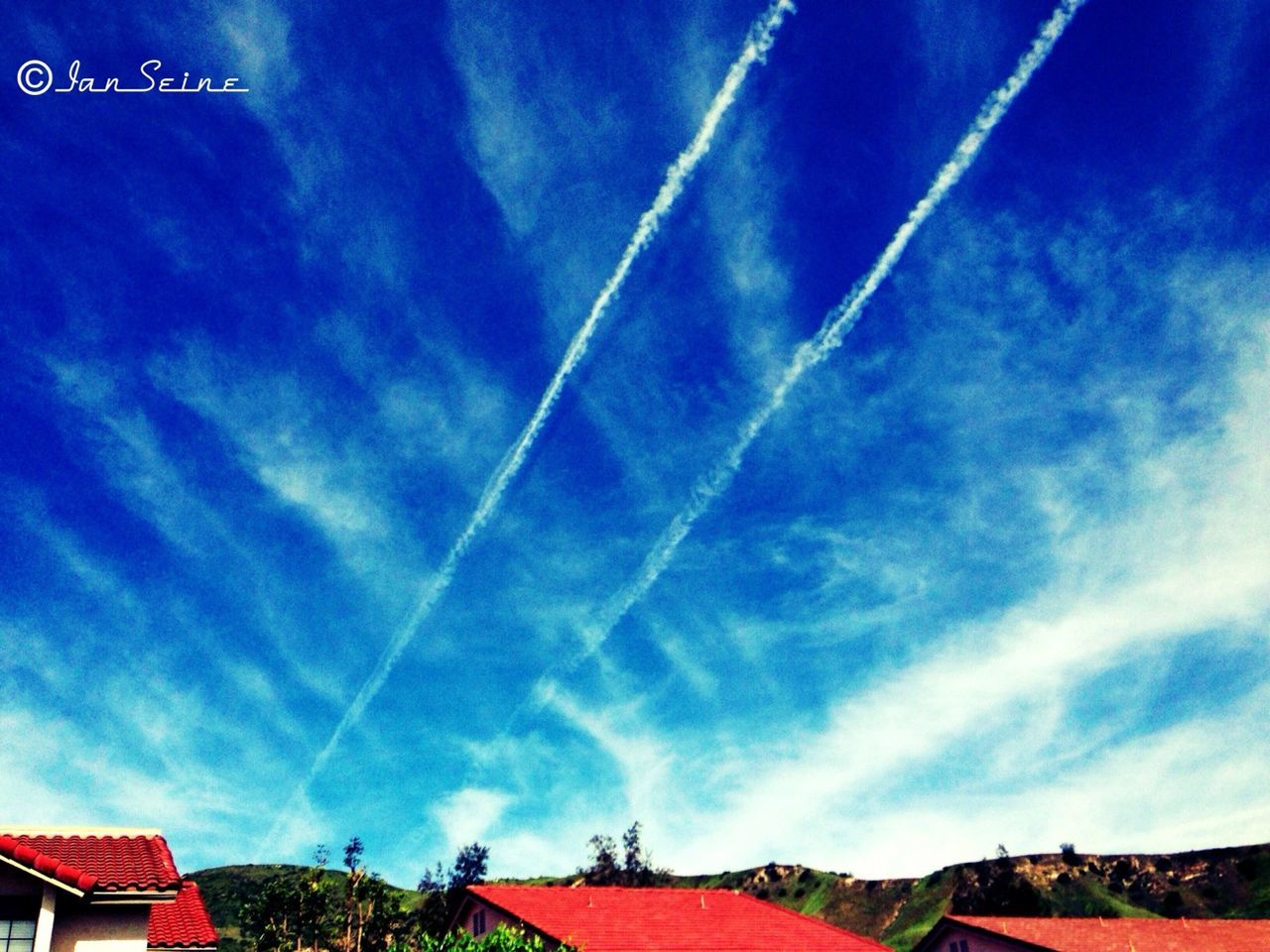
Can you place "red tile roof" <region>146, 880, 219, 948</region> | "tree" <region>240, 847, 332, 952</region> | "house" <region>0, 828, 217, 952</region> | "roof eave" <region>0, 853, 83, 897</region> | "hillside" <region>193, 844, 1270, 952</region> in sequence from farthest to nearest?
"hillside" <region>193, 844, 1270, 952</region> < "tree" <region>240, 847, 332, 952</region> < "red tile roof" <region>146, 880, 219, 948</region> < "house" <region>0, 828, 217, 952</region> < "roof eave" <region>0, 853, 83, 897</region>

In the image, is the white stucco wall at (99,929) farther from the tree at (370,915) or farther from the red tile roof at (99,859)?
the tree at (370,915)

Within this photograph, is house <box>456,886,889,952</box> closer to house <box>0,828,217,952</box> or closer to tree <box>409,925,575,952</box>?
tree <box>409,925,575,952</box>

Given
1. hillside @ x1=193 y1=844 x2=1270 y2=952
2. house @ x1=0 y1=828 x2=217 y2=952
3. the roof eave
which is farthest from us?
hillside @ x1=193 y1=844 x2=1270 y2=952

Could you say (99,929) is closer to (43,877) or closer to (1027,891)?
(43,877)

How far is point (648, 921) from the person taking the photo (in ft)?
132

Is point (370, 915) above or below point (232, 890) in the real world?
below

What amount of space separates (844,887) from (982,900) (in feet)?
97.1

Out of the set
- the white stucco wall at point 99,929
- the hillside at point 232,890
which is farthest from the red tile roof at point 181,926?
the hillside at point 232,890

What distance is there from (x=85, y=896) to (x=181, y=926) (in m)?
4.40

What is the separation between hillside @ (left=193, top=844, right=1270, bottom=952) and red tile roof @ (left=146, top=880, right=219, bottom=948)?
57.6 m

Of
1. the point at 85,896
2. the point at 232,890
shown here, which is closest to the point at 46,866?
the point at 85,896

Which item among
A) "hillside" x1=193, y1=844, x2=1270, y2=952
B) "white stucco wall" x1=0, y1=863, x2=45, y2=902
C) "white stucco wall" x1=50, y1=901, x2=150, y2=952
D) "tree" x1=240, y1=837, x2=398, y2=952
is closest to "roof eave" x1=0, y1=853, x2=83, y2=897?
"white stucco wall" x1=0, y1=863, x2=45, y2=902

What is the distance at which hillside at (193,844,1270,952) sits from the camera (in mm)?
84688

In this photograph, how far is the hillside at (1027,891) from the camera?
84688 mm
